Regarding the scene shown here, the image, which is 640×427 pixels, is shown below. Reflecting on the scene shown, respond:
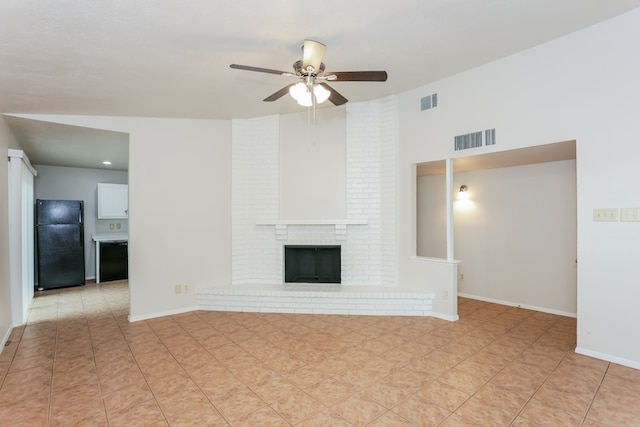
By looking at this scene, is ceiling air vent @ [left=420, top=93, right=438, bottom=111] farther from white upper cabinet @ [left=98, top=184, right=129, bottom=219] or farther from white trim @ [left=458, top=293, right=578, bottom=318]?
white upper cabinet @ [left=98, top=184, right=129, bottom=219]

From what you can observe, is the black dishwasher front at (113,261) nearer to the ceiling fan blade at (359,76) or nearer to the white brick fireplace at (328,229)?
the white brick fireplace at (328,229)

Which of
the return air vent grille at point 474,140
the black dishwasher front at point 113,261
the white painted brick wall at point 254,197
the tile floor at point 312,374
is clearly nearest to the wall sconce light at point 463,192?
the return air vent grille at point 474,140

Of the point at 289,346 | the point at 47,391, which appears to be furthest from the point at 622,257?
the point at 47,391

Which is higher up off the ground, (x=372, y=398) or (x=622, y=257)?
(x=622, y=257)

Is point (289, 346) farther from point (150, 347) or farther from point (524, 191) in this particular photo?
point (524, 191)

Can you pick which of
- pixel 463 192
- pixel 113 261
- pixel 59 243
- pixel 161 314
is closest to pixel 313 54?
pixel 463 192

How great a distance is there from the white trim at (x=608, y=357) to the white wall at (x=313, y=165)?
297 cm

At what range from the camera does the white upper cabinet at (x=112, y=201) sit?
709 cm

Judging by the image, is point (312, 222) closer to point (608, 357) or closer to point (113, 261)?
point (608, 357)

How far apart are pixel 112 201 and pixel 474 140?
23.8 feet

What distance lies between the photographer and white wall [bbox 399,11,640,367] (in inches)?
108

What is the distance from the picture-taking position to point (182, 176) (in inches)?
182

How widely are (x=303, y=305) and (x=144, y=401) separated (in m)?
2.30

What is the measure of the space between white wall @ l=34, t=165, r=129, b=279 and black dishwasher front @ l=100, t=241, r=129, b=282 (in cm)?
44
